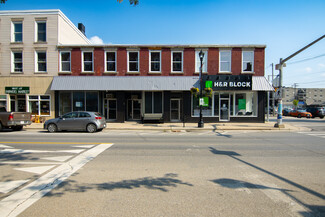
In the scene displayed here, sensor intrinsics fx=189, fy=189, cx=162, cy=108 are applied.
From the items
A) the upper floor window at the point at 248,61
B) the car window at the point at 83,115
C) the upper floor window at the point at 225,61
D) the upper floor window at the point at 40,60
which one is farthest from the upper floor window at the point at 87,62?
the upper floor window at the point at 248,61

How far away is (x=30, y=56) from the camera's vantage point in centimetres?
1844

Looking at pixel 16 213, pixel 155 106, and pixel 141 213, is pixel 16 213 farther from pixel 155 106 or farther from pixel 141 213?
pixel 155 106

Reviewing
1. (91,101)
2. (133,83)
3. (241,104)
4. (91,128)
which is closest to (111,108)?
(91,101)

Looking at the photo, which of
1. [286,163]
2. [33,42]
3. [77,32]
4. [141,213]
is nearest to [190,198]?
[141,213]

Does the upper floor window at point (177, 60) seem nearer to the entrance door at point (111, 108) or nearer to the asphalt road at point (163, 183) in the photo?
the entrance door at point (111, 108)

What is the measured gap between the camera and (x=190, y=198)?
360 cm

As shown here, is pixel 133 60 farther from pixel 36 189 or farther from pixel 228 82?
pixel 36 189

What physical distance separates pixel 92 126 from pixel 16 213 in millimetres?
10276

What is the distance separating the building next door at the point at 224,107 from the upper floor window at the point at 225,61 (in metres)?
2.53

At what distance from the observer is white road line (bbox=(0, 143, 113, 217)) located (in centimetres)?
320

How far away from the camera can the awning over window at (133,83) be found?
1767 centimetres

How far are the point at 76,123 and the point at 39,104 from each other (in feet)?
28.3

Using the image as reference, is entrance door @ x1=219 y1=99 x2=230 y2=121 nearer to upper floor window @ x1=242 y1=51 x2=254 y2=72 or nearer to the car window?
upper floor window @ x1=242 y1=51 x2=254 y2=72

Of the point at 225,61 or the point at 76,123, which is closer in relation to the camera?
the point at 76,123
